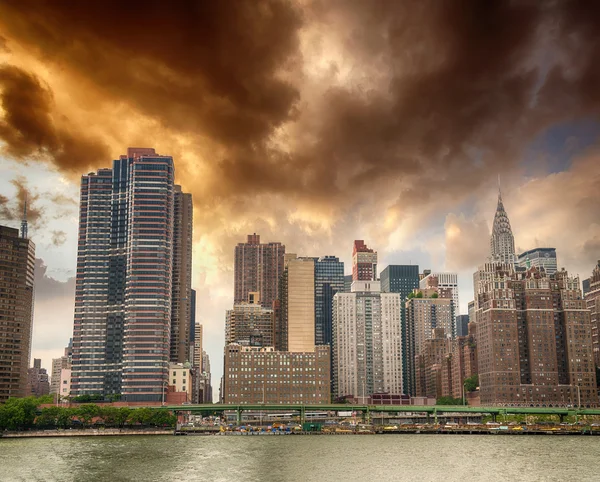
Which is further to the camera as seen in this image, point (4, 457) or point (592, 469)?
point (4, 457)

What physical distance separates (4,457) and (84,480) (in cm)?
5120

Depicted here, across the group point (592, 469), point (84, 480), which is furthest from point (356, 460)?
point (84, 480)

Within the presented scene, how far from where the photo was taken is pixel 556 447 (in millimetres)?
195625

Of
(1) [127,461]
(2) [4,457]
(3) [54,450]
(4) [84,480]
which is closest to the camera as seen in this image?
(4) [84,480]

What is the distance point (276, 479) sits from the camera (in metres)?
128

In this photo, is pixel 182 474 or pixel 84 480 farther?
pixel 182 474

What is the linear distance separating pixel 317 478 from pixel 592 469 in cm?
5157

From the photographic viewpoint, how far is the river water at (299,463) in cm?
13225

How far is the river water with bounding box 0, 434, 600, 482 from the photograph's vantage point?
132250mm

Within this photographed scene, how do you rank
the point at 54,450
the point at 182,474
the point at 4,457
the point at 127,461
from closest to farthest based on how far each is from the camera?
the point at 182,474 → the point at 127,461 → the point at 4,457 → the point at 54,450

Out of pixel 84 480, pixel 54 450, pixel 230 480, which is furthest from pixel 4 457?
pixel 230 480

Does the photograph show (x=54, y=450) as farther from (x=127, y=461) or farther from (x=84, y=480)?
(x=84, y=480)

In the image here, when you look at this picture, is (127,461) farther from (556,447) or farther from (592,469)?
(556,447)

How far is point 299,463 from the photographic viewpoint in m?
155
